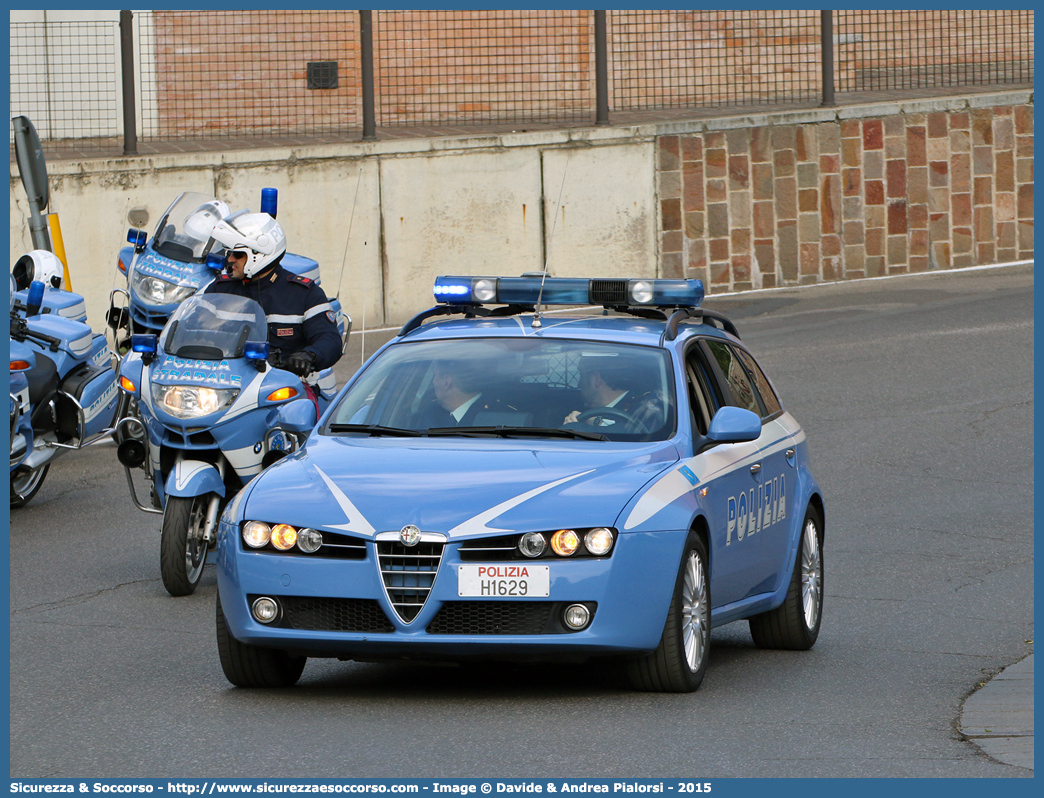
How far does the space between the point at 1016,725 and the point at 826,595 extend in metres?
3.85

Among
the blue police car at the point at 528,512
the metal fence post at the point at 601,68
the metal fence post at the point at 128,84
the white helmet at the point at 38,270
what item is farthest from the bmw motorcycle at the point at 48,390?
the metal fence post at the point at 601,68

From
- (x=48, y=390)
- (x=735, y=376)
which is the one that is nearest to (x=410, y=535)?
(x=735, y=376)

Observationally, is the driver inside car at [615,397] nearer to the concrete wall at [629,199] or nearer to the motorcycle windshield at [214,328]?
the motorcycle windshield at [214,328]

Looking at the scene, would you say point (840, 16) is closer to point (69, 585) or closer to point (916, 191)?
point (916, 191)

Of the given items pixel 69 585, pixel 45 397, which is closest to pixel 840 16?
pixel 45 397

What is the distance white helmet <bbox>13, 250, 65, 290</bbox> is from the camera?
14.9 meters

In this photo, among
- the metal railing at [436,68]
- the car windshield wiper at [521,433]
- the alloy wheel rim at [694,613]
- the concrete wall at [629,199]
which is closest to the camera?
the alloy wheel rim at [694,613]

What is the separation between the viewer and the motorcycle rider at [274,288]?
1094 cm

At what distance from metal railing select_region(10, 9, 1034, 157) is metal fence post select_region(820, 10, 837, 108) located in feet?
0.09

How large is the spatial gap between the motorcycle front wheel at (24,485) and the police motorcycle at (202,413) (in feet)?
10.1

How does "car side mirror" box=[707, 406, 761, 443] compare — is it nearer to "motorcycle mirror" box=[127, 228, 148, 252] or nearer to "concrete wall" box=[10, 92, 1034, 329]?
"motorcycle mirror" box=[127, 228, 148, 252]

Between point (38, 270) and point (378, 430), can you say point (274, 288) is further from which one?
point (38, 270)

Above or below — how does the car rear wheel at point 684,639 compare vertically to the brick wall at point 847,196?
below

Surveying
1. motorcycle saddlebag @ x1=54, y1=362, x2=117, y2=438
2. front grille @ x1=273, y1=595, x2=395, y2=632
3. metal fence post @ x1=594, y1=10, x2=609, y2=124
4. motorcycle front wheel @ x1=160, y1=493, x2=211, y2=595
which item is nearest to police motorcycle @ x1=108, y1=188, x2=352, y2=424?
motorcycle saddlebag @ x1=54, y1=362, x2=117, y2=438
